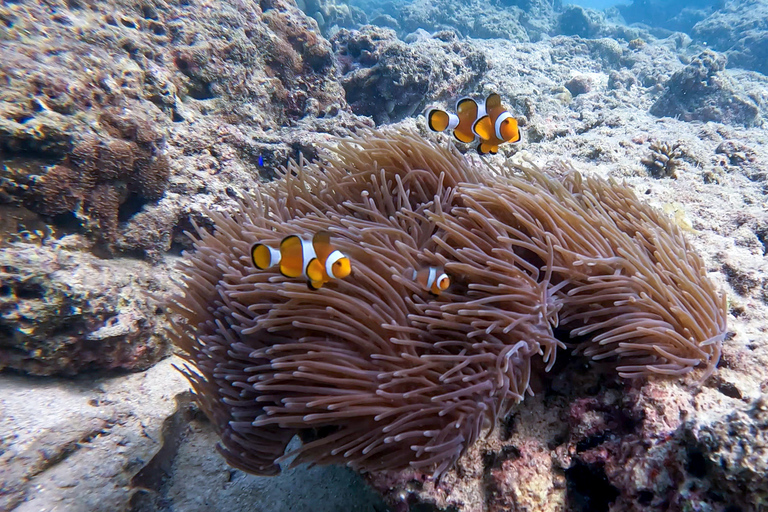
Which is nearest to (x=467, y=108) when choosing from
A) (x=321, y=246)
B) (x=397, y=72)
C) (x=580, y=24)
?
(x=321, y=246)

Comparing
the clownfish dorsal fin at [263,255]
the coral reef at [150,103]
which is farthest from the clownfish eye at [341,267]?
the coral reef at [150,103]

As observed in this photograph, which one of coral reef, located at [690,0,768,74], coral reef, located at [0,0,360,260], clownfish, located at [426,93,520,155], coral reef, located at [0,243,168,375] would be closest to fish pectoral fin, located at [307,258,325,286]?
clownfish, located at [426,93,520,155]

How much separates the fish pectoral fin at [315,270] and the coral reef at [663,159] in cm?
361

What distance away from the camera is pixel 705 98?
977 cm

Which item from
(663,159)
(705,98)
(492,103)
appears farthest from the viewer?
(705,98)

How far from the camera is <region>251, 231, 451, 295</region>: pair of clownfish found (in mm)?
1662

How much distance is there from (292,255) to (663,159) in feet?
12.5

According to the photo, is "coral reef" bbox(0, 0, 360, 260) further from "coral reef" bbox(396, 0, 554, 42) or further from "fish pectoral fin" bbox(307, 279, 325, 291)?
"coral reef" bbox(396, 0, 554, 42)

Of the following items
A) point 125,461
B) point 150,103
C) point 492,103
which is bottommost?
point 125,461

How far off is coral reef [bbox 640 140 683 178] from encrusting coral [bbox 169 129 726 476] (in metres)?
1.90

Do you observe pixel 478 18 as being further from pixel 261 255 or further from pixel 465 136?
pixel 261 255

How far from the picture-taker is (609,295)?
1.81 metres

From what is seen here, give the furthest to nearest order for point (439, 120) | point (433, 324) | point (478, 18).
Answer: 1. point (478, 18)
2. point (439, 120)
3. point (433, 324)

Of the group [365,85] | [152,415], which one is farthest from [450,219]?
[365,85]
